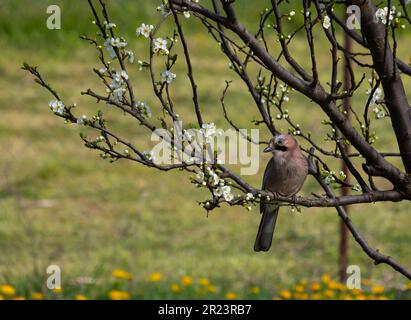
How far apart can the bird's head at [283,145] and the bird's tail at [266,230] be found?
32cm

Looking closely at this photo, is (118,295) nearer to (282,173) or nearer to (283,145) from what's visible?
(282,173)

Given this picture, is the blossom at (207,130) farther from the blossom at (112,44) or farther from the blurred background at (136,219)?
the blurred background at (136,219)

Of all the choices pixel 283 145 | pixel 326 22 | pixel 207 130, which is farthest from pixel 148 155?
pixel 283 145

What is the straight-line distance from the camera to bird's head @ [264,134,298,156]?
4.41 metres

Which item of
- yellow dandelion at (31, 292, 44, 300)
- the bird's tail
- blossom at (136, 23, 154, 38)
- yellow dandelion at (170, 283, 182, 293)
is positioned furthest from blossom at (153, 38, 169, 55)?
yellow dandelion at (170, 283, 182, 293)

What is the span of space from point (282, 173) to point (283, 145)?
32cm

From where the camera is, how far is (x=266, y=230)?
16.1ft

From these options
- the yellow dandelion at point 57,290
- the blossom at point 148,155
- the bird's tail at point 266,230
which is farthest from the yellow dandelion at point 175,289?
the blossom at point 148,155

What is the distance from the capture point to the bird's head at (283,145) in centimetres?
441

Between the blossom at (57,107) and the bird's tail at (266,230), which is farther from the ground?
the blossom at (57,107)

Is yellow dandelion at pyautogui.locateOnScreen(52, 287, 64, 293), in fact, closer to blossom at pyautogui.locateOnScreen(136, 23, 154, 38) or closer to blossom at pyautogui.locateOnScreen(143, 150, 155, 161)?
blossom at pyautogui.locateOnScreen(143, 150, 155, 161)

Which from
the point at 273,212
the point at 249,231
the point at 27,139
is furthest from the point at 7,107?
the point at 273,212
